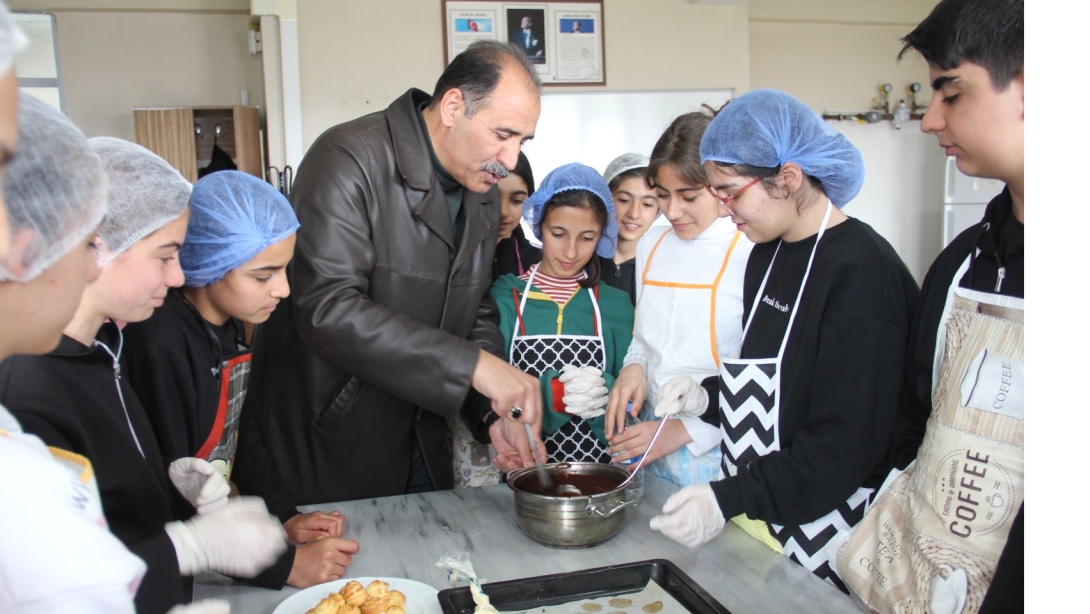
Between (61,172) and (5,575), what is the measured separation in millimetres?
315

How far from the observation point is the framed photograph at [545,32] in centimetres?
431

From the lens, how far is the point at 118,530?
105cm

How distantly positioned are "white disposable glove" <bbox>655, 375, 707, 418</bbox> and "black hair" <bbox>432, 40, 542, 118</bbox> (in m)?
0.79

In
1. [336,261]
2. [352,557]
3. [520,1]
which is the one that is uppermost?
[520,1]

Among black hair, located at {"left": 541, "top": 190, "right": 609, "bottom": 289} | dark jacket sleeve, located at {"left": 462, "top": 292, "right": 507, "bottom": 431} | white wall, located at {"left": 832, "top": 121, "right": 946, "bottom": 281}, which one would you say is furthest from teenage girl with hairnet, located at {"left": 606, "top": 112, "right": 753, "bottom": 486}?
white wall, located at {"left": 832, "top": 121, "right": 946, "bottom": 281}

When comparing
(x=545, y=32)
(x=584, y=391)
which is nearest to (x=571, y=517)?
(x=584, y=391)

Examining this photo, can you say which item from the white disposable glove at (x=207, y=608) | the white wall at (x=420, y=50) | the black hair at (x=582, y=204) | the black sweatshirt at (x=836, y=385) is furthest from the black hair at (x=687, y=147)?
the white wall at (x=420, y=50)

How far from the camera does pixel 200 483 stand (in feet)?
3.81

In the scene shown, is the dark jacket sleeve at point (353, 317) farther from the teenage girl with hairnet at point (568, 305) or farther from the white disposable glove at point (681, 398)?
the teenage girl with hairnet at point (568, 305)

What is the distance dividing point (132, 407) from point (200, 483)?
0.15m

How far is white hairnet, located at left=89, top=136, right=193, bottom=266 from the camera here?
1.10 metres

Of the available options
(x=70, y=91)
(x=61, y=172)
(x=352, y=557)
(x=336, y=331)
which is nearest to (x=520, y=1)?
(x=70, y=91)
